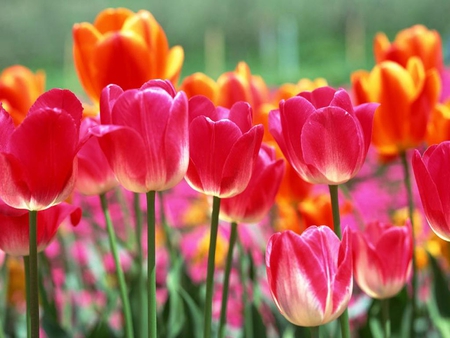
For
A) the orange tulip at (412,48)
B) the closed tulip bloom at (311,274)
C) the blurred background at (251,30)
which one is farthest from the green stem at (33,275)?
the blurred background at (251,30)

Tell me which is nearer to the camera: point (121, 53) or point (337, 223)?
point (337, 223)

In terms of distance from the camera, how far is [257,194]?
416mm

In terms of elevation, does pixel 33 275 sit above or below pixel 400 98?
below

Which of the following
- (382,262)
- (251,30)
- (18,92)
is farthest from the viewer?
(251,30)

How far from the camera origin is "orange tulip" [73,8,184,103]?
1.72ft

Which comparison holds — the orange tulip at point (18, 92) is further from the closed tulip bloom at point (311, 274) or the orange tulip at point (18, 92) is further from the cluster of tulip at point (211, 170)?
the closed tulip bloom at point (311, 274)

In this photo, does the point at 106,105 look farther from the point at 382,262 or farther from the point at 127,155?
the point at 382,262

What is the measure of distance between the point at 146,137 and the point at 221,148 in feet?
0.13

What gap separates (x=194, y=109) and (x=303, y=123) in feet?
0.19

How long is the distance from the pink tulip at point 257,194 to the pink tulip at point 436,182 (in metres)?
0.10

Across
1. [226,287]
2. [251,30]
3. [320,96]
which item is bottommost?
[226,287]

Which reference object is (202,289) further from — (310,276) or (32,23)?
(32,23)

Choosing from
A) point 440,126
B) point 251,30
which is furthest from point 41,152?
point 251,30

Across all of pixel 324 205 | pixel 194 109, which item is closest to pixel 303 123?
pixel 194 109
